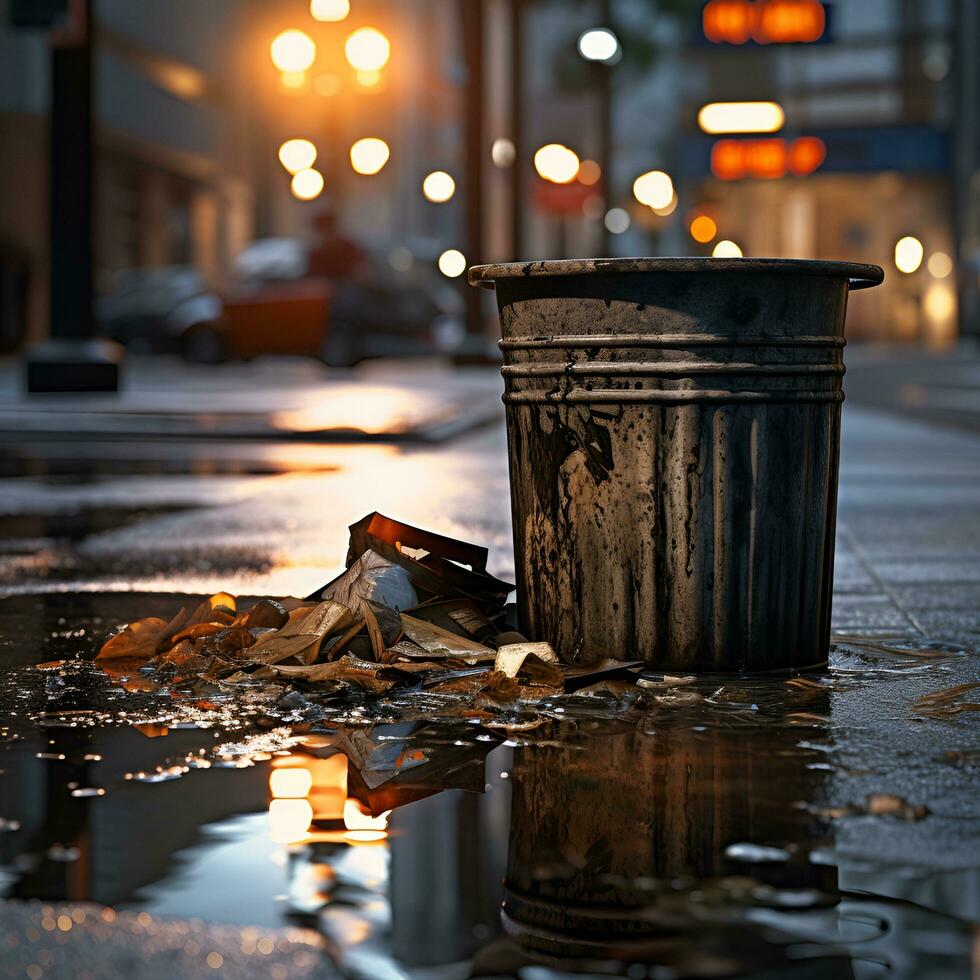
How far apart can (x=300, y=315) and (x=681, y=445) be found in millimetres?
25829

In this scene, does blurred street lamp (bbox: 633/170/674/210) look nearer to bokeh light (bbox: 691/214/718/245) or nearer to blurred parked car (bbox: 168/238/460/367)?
blurred parked car (bbox: 168/238/460/367)

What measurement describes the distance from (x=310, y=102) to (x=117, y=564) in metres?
55.8

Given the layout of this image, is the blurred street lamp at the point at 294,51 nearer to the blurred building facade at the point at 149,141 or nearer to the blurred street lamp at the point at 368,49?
the blurred street lamp at the point at 368,49

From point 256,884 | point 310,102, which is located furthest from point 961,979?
point 310,102

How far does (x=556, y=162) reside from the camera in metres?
37.9

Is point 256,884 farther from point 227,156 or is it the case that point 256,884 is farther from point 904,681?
point 227,156

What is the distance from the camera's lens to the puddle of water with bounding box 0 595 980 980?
287 centimetres

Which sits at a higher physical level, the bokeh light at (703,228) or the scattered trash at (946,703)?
the bokeh light at (703,228)

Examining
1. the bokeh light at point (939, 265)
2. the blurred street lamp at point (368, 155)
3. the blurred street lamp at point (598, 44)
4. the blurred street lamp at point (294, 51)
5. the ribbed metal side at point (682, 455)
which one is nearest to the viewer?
the ribbed metal side at point (682, 455)

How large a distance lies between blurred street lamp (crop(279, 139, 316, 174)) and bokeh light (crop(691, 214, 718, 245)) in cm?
3415

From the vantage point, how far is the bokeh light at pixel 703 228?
6284cm

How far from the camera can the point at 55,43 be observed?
761 inches

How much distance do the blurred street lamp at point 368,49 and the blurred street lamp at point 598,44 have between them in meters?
5.95

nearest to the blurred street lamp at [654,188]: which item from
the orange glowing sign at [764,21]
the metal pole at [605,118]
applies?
the metal pole at [605,118]
